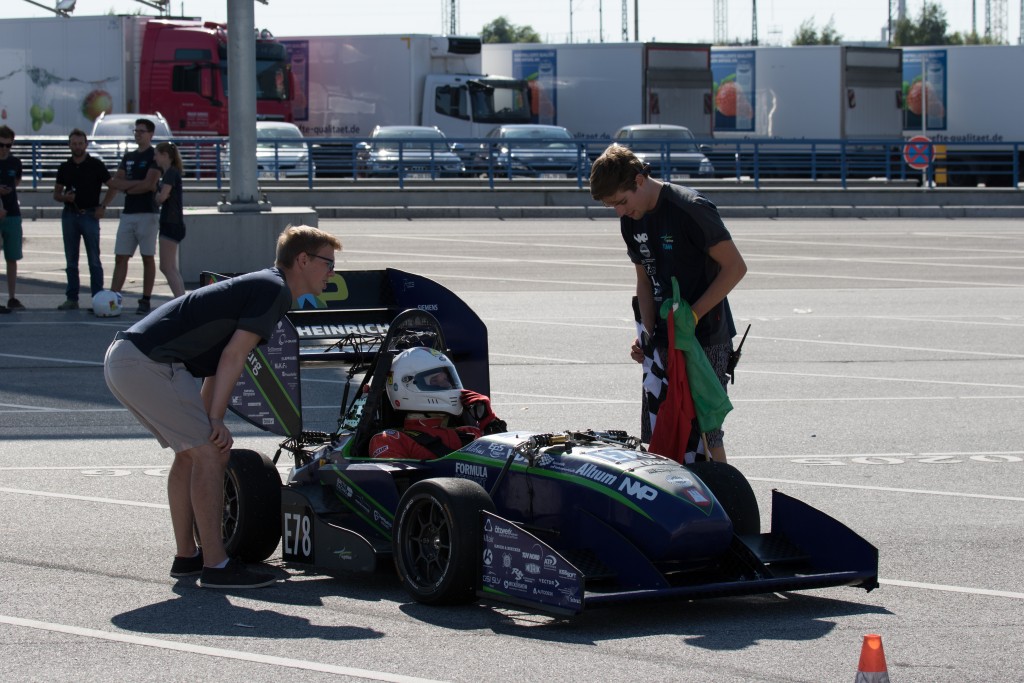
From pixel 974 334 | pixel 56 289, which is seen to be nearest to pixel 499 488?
pixel 974 334

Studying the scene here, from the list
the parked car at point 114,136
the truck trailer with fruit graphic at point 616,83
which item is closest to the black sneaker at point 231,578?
the parked car at point 114,136

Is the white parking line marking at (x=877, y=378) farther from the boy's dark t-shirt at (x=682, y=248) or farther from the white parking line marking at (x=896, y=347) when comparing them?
the boy's dark t-shirt at (x=682, y=248)

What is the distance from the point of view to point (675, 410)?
662cm

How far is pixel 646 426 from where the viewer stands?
22.6ft

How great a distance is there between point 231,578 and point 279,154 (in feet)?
93.1

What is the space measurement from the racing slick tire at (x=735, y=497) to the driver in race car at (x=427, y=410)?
3.32 ft

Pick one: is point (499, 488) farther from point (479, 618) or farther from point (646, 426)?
point (646, 426)

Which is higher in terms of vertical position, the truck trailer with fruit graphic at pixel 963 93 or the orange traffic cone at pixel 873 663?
the truck trailer with fruit graphic at pixel 963 93

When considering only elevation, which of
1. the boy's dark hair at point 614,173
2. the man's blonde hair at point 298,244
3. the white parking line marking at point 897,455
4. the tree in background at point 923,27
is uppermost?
the tree in background at point 923,27

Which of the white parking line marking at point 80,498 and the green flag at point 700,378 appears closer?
the green flag at point 700,378

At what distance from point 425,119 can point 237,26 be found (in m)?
22.6

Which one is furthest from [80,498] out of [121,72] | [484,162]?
[121,72]

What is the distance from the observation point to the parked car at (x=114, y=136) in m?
30.8

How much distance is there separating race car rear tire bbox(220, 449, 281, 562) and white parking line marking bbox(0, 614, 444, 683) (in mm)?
1100
